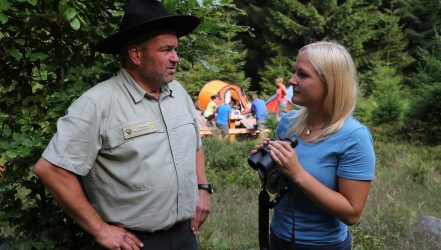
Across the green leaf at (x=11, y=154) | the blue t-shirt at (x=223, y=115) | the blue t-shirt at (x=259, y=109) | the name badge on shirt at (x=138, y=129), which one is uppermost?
the name badge on shirt at (x=138, y=129)

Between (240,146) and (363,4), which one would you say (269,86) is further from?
(240,146)

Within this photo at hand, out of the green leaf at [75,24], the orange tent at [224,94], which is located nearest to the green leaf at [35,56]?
the green leaf at [75,24]

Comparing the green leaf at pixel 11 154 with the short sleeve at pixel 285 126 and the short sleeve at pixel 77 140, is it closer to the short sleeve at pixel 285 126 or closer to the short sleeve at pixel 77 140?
the short sleeve at pixel 77 140

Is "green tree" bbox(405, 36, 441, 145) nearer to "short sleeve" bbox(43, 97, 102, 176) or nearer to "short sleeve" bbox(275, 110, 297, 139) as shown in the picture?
"short sleeve" bbox(275, 110, 297, 139)

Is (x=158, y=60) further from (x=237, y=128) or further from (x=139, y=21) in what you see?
(x=237, y=128)

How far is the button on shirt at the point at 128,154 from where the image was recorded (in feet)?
7.41

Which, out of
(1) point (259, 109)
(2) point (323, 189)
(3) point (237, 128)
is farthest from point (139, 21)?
(3) point (237, 128)

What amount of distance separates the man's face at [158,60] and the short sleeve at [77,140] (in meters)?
0.38

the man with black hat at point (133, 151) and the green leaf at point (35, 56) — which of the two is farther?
the green leaf at point (35, 56)

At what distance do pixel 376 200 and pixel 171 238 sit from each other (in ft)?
16.2

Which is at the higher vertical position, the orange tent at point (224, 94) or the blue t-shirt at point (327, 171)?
the blue t-shirt at point (327, 171)

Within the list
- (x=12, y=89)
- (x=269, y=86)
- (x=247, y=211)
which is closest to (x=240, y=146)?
(x=247, y=211)

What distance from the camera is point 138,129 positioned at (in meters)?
2.43

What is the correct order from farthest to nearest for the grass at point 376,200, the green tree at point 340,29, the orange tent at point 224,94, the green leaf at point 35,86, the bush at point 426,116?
the green tree at point 340,29, the orange tent at point 224,94, the bush at point 426,116, the grass at point 376,200, the green leaf at point 35,86
